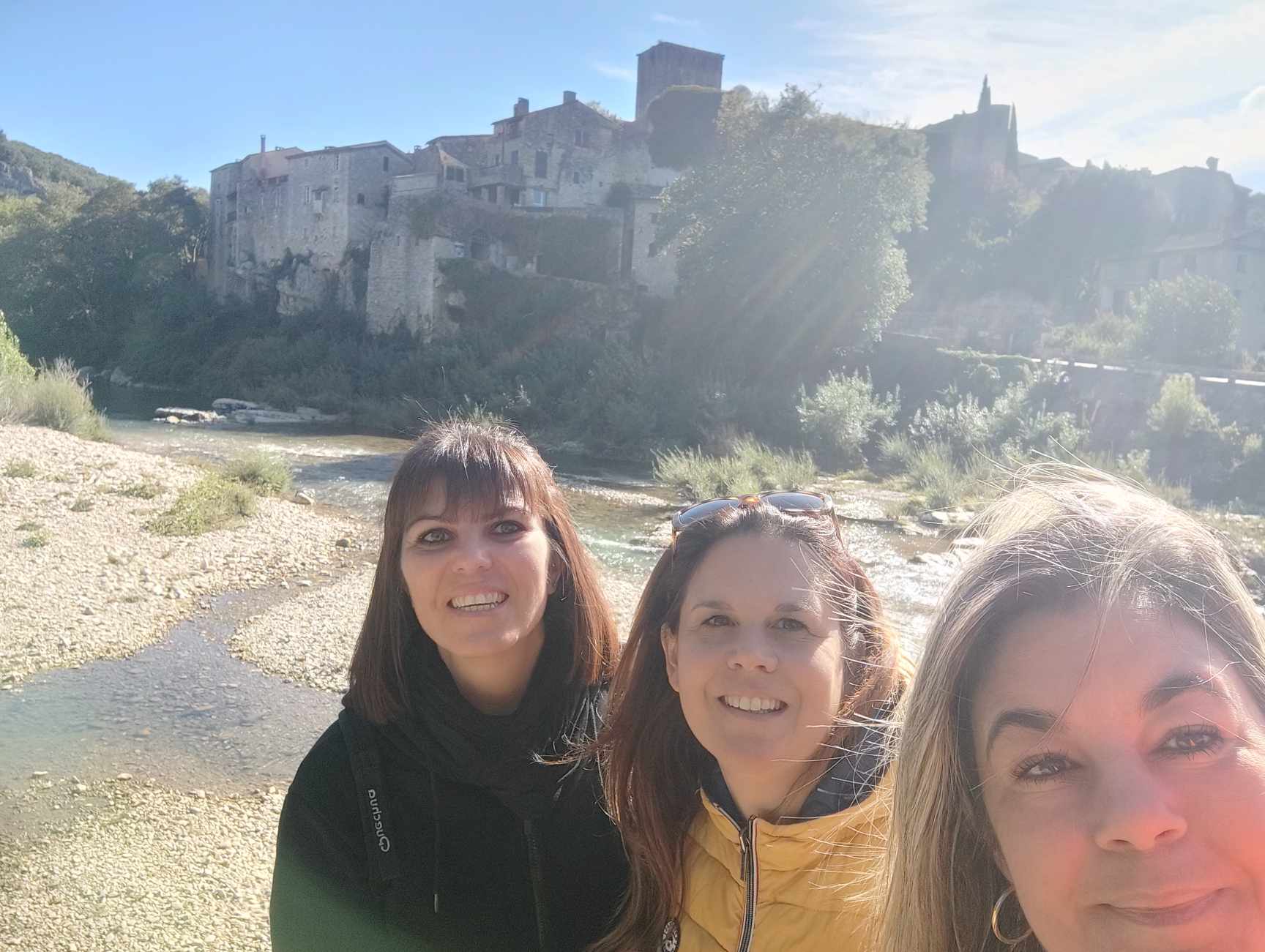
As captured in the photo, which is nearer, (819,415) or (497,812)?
(497,812)

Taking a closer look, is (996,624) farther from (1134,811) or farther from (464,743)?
(464,743)

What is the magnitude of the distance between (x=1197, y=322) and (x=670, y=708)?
27.2m

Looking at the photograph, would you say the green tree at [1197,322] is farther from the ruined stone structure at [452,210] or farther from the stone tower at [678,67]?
the stone tower at [678,67]

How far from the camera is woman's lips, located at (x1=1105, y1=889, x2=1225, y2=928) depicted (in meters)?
0.84

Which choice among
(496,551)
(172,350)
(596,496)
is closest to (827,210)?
(596,496)

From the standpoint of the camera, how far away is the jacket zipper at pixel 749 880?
1.48m

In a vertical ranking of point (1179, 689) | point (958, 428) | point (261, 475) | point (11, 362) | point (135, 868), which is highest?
point (11, 362)

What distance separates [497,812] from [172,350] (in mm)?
42844

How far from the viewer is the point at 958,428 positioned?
1827cm

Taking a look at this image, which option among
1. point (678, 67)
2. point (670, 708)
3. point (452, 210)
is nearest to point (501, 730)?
point (670, 708)

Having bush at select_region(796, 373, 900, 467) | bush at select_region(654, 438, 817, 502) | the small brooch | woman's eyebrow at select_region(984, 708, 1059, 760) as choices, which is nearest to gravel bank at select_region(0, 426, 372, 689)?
bush at select_region(654, 438, 817, 502)

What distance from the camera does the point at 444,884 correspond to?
175 cm

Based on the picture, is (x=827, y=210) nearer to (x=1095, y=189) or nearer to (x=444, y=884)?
(x=1095, y=189)

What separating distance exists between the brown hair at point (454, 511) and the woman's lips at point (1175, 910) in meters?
1.35
